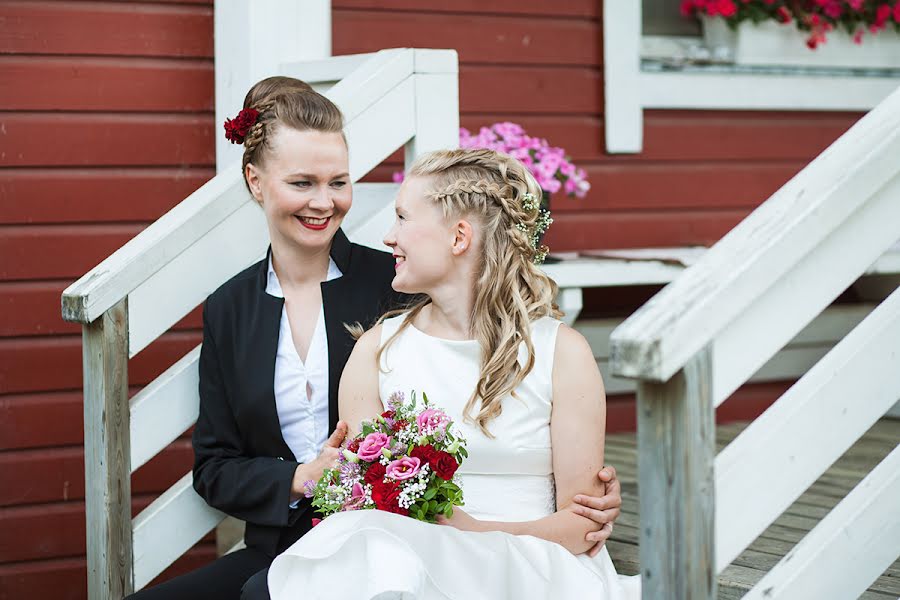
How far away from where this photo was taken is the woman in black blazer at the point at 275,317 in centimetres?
277

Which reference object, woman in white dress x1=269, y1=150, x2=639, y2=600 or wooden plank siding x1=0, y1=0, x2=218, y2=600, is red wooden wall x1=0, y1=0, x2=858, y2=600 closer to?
wooden plank siding x1=0, y1=0, x2=218, y2=600

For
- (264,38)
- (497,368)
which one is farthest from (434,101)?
(497,368)

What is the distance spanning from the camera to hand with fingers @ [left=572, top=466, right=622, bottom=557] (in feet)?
7.89

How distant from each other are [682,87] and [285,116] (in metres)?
2.16

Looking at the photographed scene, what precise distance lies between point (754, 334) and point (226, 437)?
57.2 inches

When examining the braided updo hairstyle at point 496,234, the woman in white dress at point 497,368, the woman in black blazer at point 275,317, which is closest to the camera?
the woman in white dress at point 497,368

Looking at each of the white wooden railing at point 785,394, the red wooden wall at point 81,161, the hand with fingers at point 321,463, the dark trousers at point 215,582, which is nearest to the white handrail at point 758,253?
the white wooden railing at point 785,394

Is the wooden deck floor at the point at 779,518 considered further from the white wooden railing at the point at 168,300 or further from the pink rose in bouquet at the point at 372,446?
the white wooden railing at the point at 168,300

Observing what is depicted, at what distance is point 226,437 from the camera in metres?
2.89

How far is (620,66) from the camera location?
14.6 ft

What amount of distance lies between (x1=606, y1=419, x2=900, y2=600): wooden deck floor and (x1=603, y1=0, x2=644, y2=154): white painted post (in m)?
1.15

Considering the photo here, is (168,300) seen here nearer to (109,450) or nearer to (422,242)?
(109,450)

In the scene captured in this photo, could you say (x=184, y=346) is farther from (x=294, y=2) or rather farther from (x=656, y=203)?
(x=656, y=203)

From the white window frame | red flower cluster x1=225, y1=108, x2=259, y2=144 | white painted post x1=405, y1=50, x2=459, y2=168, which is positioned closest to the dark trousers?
red flower cluster x1=225, y1=108, x2=259, y2=144
